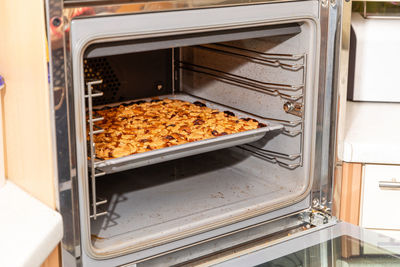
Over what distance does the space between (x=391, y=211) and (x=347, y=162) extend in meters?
0.21

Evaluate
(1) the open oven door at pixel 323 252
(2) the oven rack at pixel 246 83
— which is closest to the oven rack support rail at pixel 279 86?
(2) the oven rack at pixel 246 83

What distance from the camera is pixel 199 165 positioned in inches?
76.6

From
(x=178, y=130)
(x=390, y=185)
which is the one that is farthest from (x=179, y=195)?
(x=390, y=185)

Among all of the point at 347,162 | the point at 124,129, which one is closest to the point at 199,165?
the point at 124,129

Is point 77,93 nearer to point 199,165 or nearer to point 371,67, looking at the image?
point 199,165

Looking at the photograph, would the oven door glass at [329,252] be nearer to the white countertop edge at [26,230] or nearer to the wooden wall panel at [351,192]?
the wooden wall panel at [351,192]

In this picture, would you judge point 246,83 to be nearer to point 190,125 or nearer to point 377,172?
point 190,125

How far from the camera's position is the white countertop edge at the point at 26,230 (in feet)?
3.63

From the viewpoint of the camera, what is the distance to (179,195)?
1.70 metres

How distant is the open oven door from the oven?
0.28 ft

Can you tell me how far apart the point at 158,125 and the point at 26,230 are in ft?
2.15

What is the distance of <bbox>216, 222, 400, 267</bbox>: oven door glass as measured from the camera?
1.41m

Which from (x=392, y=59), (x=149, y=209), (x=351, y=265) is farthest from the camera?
(x=392, y=59)

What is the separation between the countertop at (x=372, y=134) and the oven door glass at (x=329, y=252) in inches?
12.3
